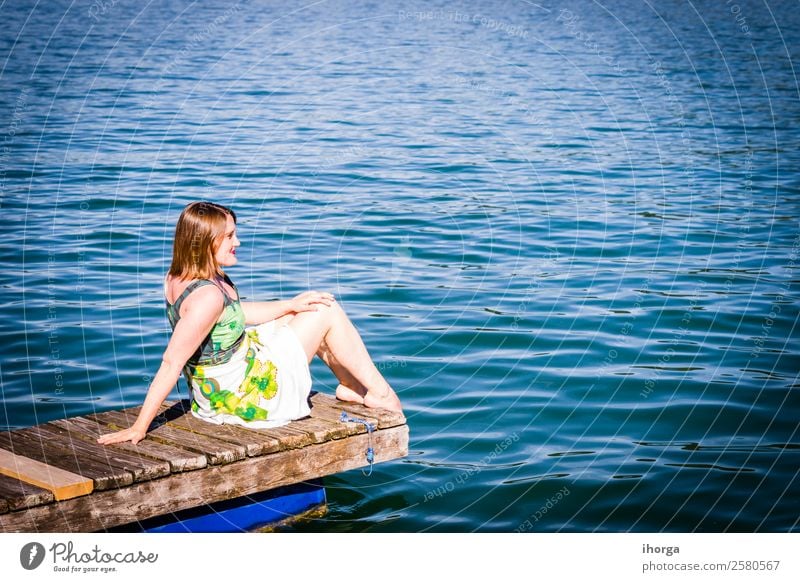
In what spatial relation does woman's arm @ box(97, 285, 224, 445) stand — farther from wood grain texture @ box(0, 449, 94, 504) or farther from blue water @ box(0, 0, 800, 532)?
blue water @ box(0, 0, 800, 532)

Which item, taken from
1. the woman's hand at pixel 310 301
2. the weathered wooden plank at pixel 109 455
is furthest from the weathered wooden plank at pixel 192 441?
the woman's hand at pixel 310 301

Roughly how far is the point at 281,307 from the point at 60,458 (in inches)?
68.5

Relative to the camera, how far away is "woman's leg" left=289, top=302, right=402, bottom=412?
683cm

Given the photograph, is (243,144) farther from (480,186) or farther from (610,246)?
(610,246)

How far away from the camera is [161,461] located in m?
5.75

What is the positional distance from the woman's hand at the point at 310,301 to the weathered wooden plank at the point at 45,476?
6.09 ft

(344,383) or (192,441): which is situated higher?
(192,441)

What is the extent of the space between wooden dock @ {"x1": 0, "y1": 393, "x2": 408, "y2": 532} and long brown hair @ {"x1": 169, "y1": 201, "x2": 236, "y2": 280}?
0.94m

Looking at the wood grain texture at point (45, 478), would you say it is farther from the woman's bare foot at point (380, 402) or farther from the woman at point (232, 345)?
the woman's bare foot at point (380, 402)

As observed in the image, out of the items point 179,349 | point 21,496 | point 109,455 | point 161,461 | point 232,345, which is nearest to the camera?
point 21,496

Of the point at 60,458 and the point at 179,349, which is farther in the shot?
the point at 179,349

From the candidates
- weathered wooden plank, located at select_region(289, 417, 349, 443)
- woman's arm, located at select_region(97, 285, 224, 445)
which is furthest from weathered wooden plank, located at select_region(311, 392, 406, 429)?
woman's arm, located at select_region(97, 285, 224, 445)

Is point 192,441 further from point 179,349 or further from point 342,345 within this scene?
point 342,345

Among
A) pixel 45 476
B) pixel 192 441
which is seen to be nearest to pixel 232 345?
pixel 192 441
